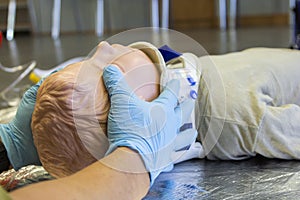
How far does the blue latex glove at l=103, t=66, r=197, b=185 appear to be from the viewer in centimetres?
56

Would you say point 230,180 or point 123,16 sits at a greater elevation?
point 123,16

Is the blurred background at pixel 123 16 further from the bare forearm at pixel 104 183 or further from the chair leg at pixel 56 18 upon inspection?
the bare forearm at pixel 104 183

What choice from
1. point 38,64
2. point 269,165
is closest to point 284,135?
point 269,165

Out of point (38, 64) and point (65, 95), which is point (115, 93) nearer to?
point (65, 95)

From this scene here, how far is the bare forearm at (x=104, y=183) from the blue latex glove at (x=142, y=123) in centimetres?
1

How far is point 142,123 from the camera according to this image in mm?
572

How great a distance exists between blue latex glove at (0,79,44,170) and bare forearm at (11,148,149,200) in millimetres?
196

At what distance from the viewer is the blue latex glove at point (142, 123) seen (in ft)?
1.84

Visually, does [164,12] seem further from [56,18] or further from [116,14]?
[56,18]

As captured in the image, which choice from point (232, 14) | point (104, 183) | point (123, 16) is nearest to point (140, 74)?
point (104, 183)

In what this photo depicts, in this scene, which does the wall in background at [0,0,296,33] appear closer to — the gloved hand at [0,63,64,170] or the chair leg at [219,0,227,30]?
the chair leg at [219,0,227,30]

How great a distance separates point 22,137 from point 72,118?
148 mm

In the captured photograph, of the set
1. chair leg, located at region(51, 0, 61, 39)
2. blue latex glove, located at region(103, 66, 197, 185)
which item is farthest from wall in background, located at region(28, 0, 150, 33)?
blue latex glove, located at region(103, 66, 197, 185)

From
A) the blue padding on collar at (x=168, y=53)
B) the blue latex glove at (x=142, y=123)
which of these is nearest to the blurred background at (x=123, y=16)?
the blue padding on collar at (x=168, y=53)
